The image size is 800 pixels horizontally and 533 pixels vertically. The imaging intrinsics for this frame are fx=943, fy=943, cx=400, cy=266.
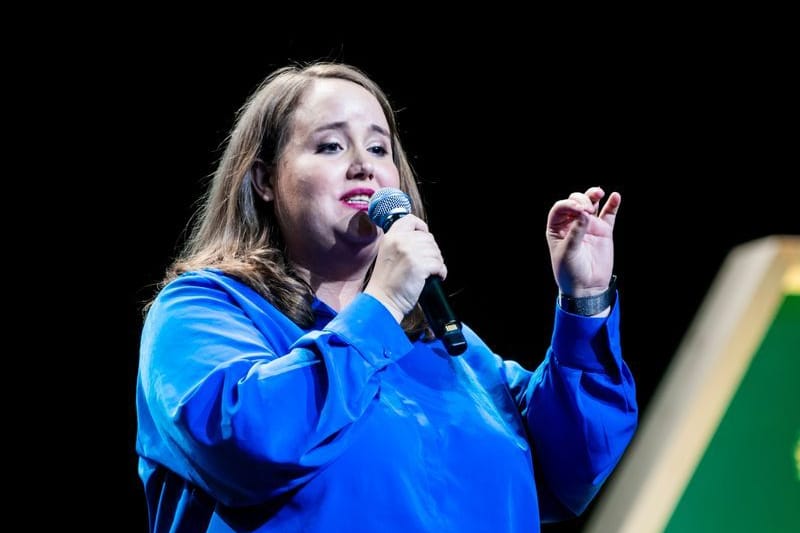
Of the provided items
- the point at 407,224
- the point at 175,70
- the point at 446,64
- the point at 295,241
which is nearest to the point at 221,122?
the point at 175,70

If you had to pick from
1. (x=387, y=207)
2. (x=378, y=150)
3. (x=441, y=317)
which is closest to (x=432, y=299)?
(x=441, y=317)

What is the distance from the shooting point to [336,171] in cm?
150

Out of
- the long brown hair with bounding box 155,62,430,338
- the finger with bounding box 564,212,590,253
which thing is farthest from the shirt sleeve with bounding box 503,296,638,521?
the long brown hair with bounding box 155,62,430,338

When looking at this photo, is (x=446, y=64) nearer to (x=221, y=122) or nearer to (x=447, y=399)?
(x=221, y=122)

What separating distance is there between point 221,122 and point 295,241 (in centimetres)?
108

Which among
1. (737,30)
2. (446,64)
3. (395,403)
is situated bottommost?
(395,403)

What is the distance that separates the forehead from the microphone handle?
39 centimetres

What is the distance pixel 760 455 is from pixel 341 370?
762mm

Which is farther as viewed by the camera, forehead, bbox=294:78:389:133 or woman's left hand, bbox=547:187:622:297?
forehead, bbox=294:78:389:133

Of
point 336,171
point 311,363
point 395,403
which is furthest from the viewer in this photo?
point 336,171

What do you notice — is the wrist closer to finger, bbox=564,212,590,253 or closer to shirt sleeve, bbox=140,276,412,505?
finger, bbox=564,212,590,253

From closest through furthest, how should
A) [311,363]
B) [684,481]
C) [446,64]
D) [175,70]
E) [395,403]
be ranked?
[684,481] → [311,363] → [395,403] → [175,70] → [446,64]

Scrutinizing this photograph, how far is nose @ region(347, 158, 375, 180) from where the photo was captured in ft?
4.90

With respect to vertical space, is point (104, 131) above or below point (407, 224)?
below
